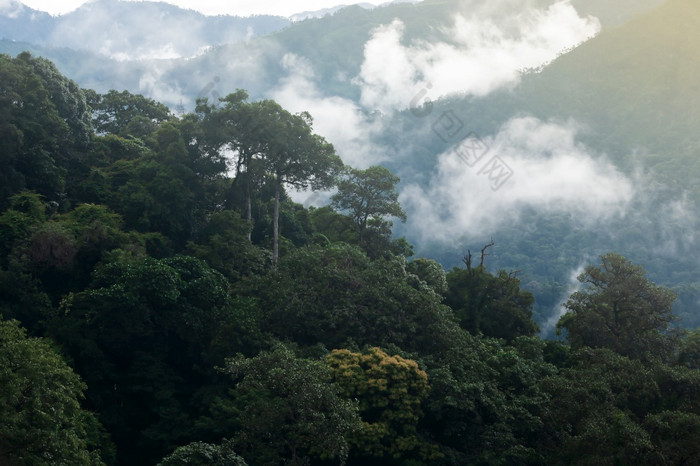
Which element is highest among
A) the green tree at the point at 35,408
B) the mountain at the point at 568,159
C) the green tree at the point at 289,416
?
the mountain at the point at 568,159

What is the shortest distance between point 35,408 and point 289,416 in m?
6.46

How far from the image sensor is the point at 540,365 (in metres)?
23.8

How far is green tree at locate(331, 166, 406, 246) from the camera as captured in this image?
117ft

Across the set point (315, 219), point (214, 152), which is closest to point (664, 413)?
point (214, 152)

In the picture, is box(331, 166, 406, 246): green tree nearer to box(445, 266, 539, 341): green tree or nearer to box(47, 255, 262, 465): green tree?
box(445, 266, 539, 341): green tree

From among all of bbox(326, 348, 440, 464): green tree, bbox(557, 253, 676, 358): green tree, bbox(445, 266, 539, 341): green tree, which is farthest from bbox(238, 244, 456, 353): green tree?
bbox(445, 266, 539, 341): green tree

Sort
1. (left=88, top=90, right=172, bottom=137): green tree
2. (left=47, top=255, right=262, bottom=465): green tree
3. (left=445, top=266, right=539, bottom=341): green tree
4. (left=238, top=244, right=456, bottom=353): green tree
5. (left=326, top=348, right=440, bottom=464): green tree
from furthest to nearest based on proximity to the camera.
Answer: (left=88, top=90, right=172, bottom=137): green tree → (left=445, top=266, right=539, bottom=341): green tree → (left=238, top=244, right=456, bottom=353): green tree → (left=47, top=255, right=262, bottom=465): green tree → (left=326, top=348, right=440, bottom=464): green tree

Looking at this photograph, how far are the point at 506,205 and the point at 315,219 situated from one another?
10415 centimetres

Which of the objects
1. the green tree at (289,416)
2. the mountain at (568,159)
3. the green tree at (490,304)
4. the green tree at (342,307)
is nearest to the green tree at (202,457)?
the green tree at (289,416)

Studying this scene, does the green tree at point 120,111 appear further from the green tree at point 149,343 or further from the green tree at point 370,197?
the green tree at point 149,343

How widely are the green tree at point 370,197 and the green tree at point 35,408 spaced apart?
22.2 metres

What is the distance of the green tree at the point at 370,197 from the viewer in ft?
117

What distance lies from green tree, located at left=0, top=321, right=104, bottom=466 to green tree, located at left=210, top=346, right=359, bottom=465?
4097 millimetres

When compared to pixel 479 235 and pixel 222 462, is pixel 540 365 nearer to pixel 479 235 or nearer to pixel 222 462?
pixel 222 462
